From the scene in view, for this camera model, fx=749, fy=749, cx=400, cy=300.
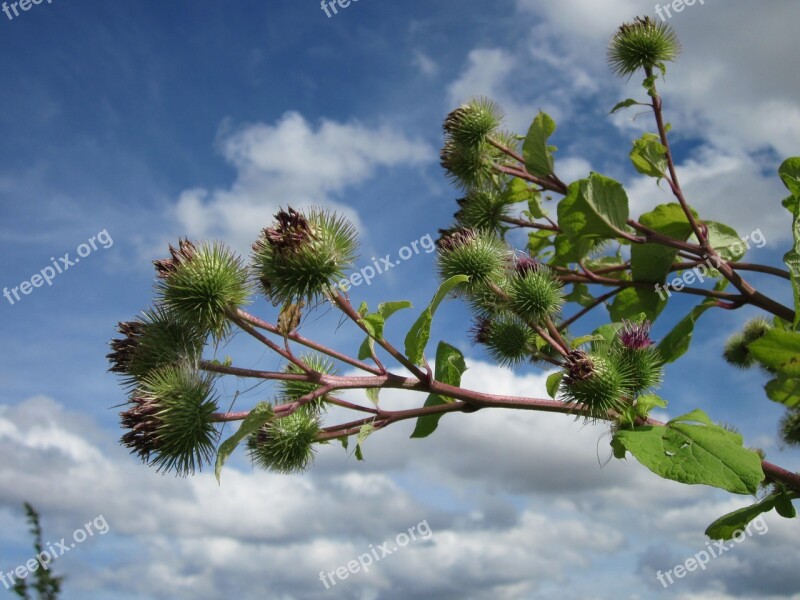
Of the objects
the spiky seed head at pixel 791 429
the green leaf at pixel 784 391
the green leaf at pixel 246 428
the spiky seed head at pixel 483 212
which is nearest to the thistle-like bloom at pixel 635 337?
the green leaf at pixel 784 391

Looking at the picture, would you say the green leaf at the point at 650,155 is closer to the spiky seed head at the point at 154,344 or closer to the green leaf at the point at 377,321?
the green leaf at the point at 377,321

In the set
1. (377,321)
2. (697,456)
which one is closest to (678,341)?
(697,456)

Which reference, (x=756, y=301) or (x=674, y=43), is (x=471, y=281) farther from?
(x=674, y=43)

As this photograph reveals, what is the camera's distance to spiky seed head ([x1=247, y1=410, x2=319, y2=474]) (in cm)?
332

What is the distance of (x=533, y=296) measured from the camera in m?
3.58

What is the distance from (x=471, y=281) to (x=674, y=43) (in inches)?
103

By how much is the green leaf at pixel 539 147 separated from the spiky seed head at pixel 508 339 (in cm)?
91

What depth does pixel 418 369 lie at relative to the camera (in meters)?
2.92

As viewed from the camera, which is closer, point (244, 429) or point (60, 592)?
point (244, 429)

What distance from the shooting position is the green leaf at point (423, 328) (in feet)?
9.36

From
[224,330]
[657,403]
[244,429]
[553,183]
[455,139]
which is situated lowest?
[657,403]

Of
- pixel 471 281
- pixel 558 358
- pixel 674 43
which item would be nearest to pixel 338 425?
pixel 471 281

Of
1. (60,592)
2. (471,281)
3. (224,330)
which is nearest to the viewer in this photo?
(224,330)

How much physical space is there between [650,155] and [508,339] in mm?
1305
